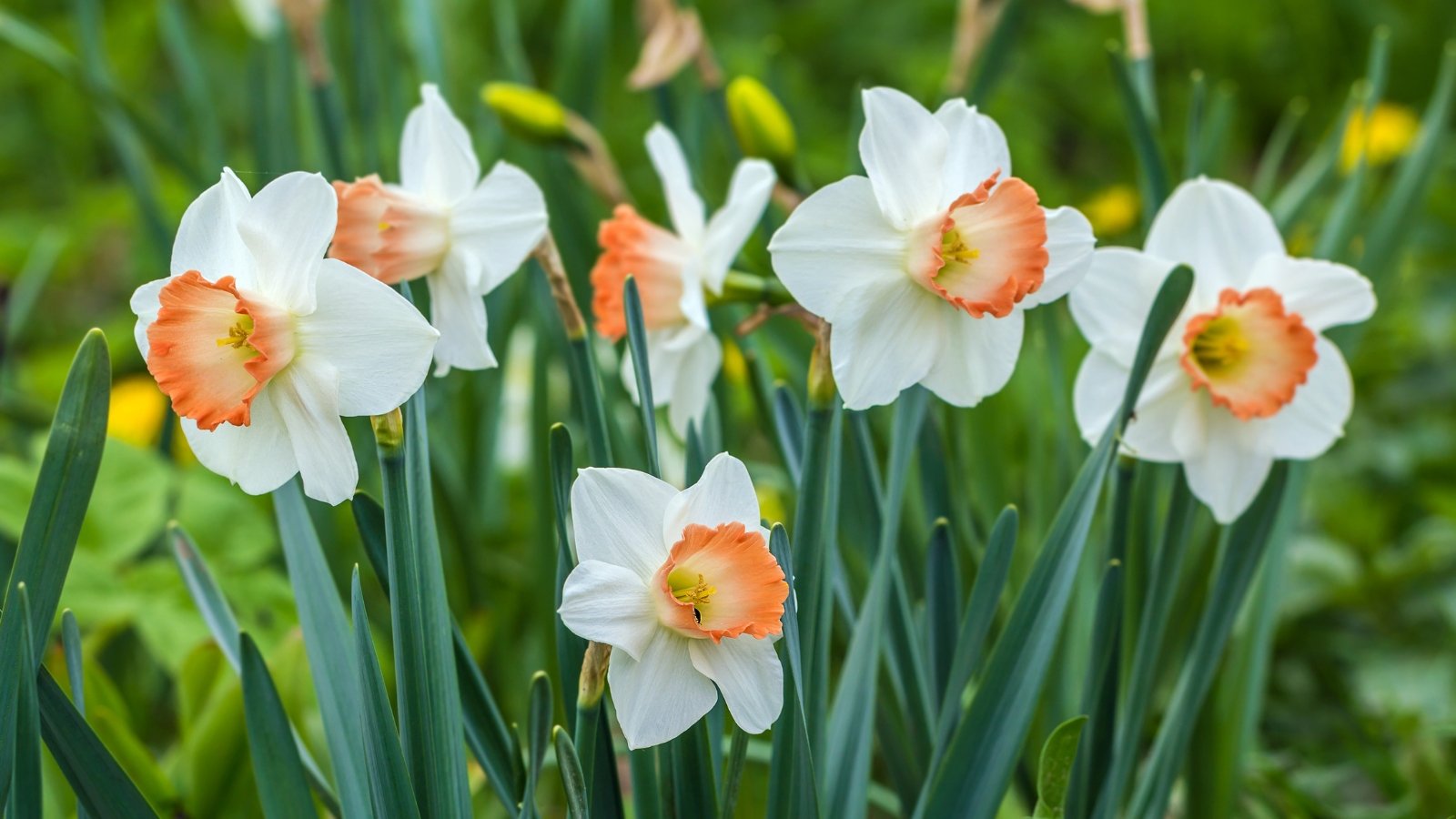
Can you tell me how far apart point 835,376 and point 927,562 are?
0.19 m

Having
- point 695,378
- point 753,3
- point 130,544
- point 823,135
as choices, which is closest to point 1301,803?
point 695,378

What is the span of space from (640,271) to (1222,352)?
1.16ft

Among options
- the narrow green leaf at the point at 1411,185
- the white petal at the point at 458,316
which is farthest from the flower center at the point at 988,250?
the narrow green leaf at the point at 1411,185

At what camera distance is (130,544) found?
1.03m

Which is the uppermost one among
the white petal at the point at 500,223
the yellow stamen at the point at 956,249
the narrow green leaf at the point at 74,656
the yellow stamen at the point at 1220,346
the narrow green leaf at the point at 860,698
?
the white petal at the point at 500,223

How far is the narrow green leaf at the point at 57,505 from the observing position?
0.50 metres

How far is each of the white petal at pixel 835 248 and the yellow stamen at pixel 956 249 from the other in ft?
0.07

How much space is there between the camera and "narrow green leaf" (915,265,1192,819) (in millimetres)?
613

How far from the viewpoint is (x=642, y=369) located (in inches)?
22.1

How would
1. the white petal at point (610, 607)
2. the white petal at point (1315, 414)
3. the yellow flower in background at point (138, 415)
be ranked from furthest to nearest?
the yellow flower in background at point (138, 415)
the white petal at point (1315, 414)
the white petal at point (610, 607)

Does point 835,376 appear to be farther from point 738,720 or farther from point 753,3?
point 753,3

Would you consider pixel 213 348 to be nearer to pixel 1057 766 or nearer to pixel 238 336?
pixel 238 336

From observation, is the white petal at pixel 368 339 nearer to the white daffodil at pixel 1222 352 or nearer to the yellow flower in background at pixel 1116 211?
the white daffodil at pixel 1222 352

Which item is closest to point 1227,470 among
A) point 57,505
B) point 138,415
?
point 57,505
